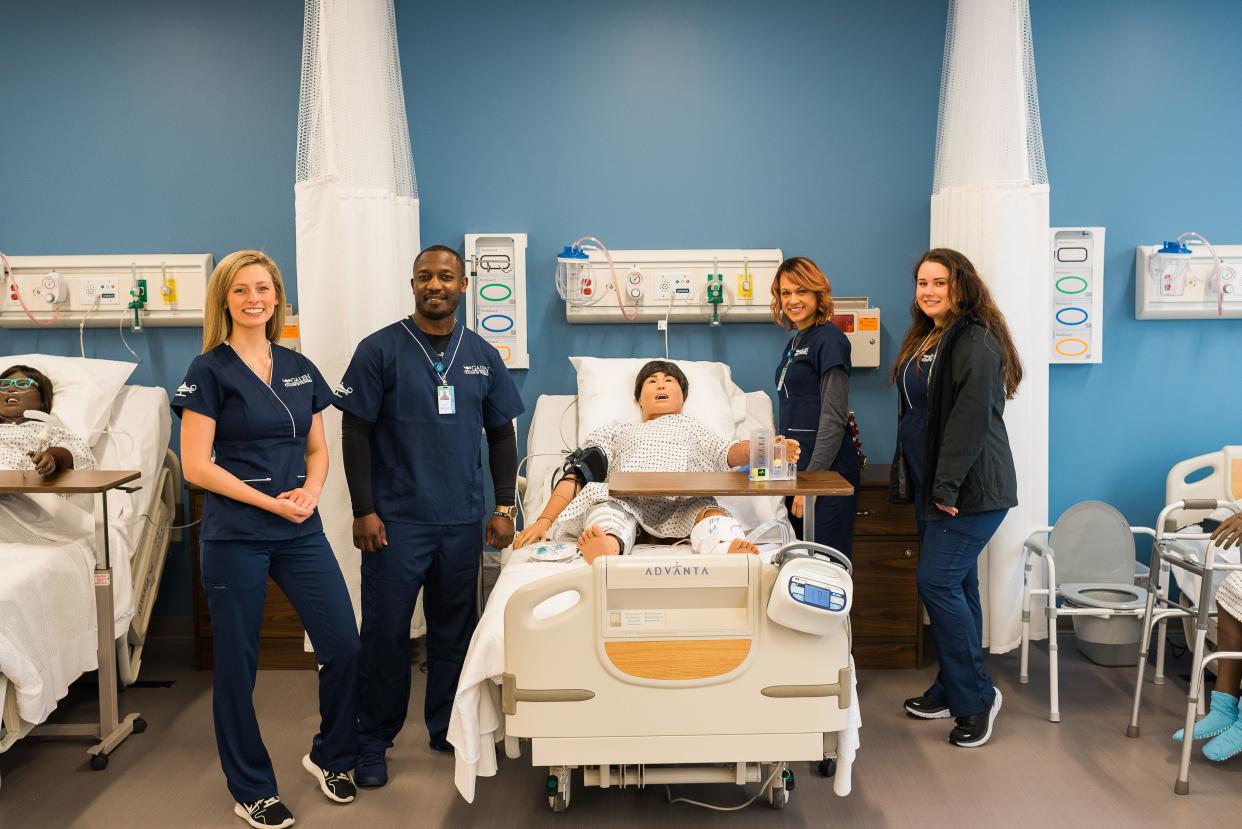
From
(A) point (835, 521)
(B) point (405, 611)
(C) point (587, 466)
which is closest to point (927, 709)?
(A) point (835, 521)

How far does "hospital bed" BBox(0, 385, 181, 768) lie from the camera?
3.04 metres

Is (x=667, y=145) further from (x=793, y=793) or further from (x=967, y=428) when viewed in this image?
(x=793, y=793)

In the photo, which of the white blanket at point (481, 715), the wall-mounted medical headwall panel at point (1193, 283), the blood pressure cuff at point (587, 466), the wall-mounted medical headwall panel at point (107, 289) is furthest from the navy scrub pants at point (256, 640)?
the wall-mounted medical headwall panel at point (1193, 283)

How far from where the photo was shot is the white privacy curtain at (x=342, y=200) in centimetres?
354

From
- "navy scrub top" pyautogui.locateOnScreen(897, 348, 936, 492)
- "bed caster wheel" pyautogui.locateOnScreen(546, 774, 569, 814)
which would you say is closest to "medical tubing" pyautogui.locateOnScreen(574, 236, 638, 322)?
"navy scrub top" pyautogui.locateOnScreen(897, 348, 936, 492)

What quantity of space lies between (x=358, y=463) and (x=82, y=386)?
1.64 metres

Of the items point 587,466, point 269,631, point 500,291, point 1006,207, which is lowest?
point 269,631

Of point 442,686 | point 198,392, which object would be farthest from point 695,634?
point 198,392

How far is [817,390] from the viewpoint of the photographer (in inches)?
149

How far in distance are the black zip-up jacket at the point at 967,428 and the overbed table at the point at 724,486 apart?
1.46 feet

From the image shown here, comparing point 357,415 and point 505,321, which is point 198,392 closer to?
point 357,415

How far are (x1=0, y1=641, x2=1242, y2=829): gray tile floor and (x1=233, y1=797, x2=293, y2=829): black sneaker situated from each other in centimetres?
6

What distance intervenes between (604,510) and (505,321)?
4.60 ft

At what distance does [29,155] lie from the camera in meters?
4.50
